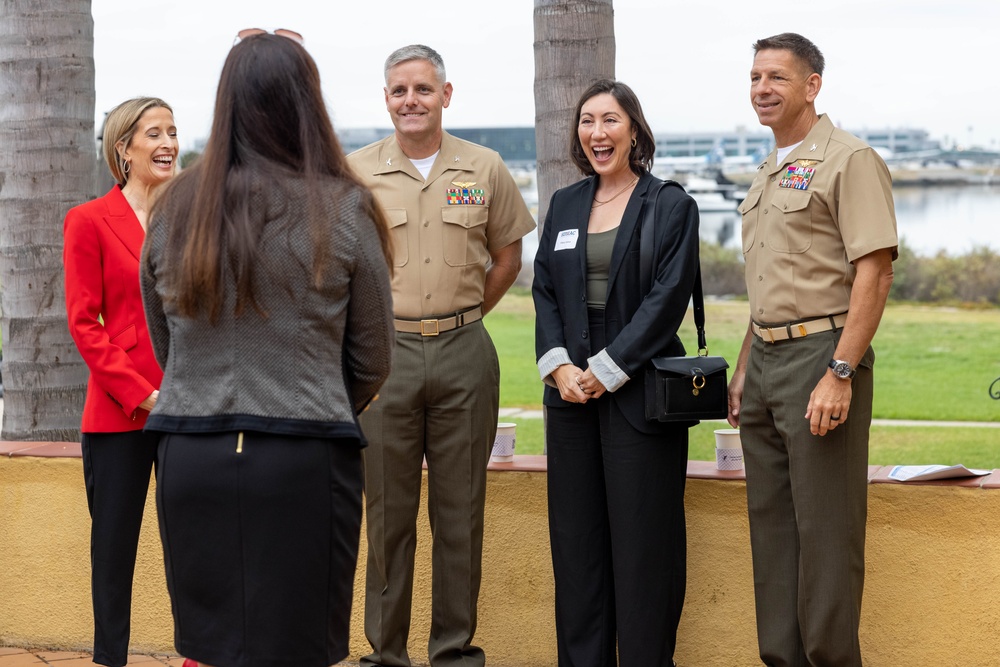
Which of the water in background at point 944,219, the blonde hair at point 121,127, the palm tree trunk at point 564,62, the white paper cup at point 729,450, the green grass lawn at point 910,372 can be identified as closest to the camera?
the blonde hair at point 121,127

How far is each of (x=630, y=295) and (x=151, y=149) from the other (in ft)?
5.18

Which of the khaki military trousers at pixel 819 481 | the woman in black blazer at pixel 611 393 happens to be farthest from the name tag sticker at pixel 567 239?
the khaki military trousers at pixel 819 481

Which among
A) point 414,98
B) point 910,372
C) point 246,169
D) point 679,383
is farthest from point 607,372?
point 910,372

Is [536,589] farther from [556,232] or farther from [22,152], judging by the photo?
[22,152]

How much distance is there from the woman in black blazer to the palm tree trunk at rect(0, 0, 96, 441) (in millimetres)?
2210

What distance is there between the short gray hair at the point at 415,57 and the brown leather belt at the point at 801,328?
4.54 feet

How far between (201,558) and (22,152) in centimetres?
289

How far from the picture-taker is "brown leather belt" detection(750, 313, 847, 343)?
131 inches

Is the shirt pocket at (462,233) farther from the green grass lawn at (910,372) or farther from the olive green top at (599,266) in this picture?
the green grass lawn at (910,372)

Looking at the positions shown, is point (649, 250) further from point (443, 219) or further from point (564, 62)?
point (564, 62)

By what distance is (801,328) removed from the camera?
3.36 m

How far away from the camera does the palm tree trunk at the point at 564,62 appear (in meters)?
4.54

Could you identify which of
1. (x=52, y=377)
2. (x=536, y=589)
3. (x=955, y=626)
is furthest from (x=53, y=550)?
(x=955, y=626)

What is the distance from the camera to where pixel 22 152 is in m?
4.73
